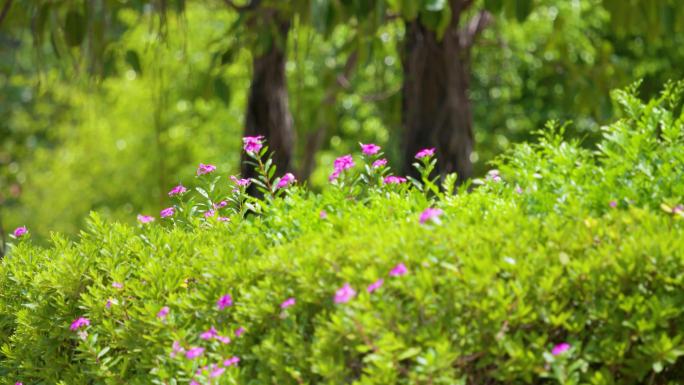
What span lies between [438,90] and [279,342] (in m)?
5.23

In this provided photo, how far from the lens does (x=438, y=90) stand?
8031 millimetres

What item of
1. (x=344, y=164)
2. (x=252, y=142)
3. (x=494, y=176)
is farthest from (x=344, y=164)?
(x=494, y=176)

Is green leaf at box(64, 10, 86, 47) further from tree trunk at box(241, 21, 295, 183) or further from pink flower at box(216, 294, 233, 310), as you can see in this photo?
pink flower at box(216, 294, 233, 310)

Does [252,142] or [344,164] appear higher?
[252,142]

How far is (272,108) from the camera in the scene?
845 cm

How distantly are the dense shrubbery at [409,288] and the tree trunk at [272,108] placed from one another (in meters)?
4.65

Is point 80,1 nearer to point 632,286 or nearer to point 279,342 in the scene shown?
point 279,342

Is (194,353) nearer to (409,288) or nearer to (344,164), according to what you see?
(409,288)

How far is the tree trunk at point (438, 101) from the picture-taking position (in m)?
7.91

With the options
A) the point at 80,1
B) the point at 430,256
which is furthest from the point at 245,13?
the point at 430,256

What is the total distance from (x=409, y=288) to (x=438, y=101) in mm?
5351

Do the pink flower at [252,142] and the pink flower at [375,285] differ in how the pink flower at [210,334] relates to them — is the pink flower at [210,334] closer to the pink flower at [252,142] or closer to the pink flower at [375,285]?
the pink flower at [375,285]

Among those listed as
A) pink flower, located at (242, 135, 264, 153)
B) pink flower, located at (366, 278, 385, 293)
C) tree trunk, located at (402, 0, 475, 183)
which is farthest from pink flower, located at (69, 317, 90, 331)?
tree trunk, located at (402, 0, 475, 183)

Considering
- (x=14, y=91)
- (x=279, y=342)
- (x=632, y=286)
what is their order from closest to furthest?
(x=632, y=286)
(x=279, y=342)
(x=14, y=91)
